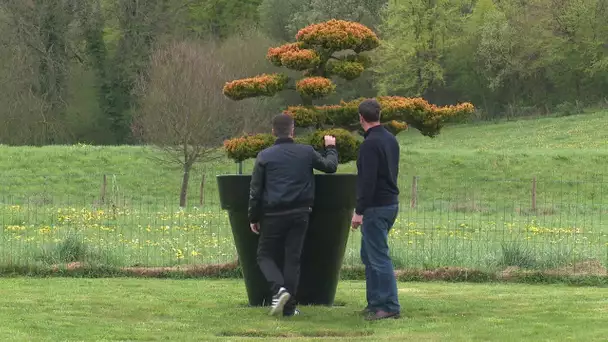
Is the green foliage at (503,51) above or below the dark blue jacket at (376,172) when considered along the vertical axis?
above

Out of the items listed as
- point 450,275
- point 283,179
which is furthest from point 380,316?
point 450,275

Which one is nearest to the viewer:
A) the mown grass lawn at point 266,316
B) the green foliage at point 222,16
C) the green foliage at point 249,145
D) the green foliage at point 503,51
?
the mown grass lawn at point 266,316

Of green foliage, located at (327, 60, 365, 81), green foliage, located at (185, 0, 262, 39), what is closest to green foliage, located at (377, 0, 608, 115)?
green foliage, located at (185, 0, 262, 39)

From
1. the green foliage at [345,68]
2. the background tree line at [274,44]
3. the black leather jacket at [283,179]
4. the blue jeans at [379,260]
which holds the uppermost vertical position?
the background tree line at [274,44]

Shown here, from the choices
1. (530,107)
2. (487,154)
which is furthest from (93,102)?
(487,154)

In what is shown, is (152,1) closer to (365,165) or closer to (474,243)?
(474,243)

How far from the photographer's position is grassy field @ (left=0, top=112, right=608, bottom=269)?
1477 cm

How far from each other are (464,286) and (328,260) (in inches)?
106

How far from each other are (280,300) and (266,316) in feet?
1.05

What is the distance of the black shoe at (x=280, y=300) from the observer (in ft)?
31.7

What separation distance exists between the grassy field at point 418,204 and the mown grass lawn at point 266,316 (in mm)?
2037

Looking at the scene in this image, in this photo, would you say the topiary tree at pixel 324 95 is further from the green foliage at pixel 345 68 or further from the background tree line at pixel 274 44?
the background tree line at pixel 274 44

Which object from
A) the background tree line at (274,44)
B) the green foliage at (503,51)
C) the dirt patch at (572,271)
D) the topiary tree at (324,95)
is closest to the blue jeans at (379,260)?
the topiary tree at (324,95)

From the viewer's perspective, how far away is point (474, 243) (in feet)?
58.6
